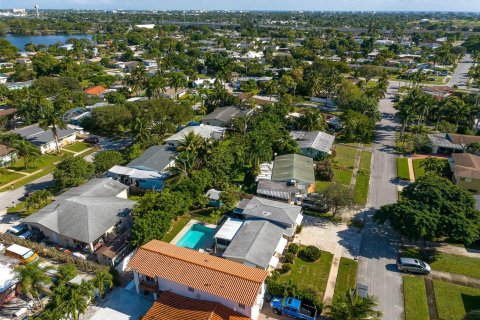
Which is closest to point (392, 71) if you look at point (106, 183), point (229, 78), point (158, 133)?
point (229, 78)

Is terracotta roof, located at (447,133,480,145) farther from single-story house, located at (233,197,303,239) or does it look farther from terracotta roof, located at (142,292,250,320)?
terracotta roof, located at (142,292,250,320)

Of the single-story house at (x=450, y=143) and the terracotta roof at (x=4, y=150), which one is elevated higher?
the single-story house at (x=450, y=143)

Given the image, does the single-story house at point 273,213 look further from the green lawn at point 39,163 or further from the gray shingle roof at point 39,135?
the gray shingle roof at point 39,135

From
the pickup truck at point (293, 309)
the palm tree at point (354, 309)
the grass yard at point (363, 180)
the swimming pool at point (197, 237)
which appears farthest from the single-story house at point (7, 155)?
the palm tree at point (354, 309)

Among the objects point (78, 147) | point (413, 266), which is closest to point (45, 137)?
point (78, 147)

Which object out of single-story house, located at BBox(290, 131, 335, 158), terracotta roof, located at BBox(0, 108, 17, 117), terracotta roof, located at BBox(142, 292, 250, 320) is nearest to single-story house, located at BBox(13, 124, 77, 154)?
terracotta roof, located at BBox(0, 108, 17, 117)

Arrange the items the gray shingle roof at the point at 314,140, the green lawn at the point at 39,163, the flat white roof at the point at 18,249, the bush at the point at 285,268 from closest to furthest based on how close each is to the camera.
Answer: the bush at the point at 285,268 → the flat white roof at the point at 18,249 → the green lawn at the point at 39,163 → the gray shingle roof at the point at 314,140

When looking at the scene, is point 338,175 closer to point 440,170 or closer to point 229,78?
point 440,170

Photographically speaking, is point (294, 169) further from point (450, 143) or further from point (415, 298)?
point (450, 143)
